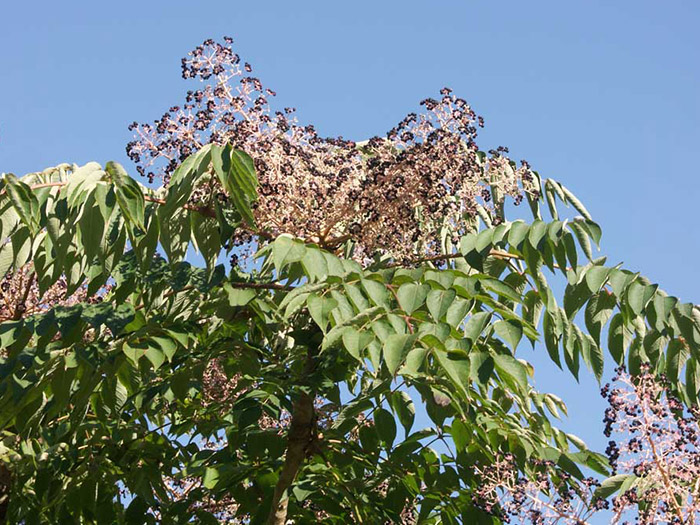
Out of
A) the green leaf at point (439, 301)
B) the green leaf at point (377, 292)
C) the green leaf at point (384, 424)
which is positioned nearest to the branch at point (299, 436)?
the green leaf at point (384, 424)

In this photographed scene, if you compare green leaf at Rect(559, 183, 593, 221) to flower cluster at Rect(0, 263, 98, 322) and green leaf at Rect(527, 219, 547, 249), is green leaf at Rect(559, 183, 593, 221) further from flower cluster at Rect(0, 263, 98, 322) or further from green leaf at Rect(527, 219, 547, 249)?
flower cluster at Rect(0, 263, 98, 322)

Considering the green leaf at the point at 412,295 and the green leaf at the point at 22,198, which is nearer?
the green leaf at the point at 412,295

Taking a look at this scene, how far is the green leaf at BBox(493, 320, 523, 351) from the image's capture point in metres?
3.31

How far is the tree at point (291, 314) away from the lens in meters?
3.57

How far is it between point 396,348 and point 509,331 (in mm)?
489

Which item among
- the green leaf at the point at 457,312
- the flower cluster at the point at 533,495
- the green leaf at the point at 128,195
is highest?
the green leaf at the point at 128,195

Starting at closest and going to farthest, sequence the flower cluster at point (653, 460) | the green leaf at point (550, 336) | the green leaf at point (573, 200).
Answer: the flower cluster at point (653, 460) → the green leaf at point (550, 336) → the green leaf at point (573, 200)

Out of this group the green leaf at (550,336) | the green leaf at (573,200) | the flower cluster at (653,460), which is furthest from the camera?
the green leaf at (573,200)

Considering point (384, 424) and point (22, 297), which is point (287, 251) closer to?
point (384, 424)

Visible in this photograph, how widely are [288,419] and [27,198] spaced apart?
161 centimetres

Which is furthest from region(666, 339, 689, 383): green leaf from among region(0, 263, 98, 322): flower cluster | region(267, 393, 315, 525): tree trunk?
region(0, 263, 98, 322): flower cluster

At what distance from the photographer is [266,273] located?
4.24 metres

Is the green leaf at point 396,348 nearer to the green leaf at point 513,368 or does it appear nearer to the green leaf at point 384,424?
the green leaf at point 513,368

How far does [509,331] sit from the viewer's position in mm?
3330
